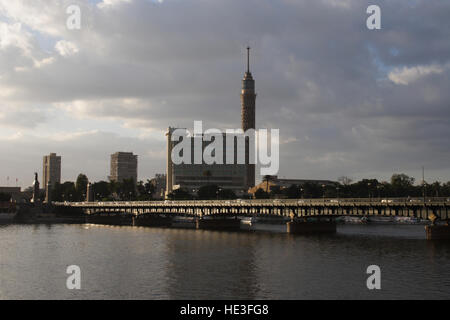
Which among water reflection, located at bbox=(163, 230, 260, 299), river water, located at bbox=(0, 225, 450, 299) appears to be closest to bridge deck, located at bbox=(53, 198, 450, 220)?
river water, located at bbox=(0, 225, 450, 299)

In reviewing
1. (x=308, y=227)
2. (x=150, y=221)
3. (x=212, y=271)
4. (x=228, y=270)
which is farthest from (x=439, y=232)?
(x=150, y=221)

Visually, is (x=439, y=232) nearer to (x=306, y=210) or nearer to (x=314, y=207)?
(x=314, y=207)

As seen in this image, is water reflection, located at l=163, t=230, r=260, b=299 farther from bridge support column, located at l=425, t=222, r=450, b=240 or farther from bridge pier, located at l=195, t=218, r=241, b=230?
bridge pier, located at l=195, t=218, r=241, b=230

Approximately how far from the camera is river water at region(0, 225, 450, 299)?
166 ft

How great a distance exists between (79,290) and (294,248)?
45824 millimetres

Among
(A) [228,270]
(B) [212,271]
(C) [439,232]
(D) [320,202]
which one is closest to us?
(B) [212,271]

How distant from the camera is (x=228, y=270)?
64375 mm

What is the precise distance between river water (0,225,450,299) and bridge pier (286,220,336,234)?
33670 mm

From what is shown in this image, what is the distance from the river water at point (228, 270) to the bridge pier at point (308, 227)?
33.7 metres

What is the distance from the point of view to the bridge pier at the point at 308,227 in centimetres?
13088

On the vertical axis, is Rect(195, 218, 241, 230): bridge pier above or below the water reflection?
below

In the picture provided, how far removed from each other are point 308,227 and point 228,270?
237 feet

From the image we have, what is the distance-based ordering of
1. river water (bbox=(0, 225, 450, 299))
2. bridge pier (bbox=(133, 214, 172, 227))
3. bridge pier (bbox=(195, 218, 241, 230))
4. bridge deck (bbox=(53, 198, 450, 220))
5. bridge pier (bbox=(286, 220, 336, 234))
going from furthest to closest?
bridge pier (bbox=(133, 214, 172, 227)) → bridge pier (bbox=(195, 218, 241, 230)) → bridge pier (bbox=(286, 220, 336, 234)) → bridge deck (bbox=(53, 198, 450, 220)) → river water (bbox=(0, 225, 450, 299))

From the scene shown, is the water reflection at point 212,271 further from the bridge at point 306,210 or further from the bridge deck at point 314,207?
the bridge at point 306,210
